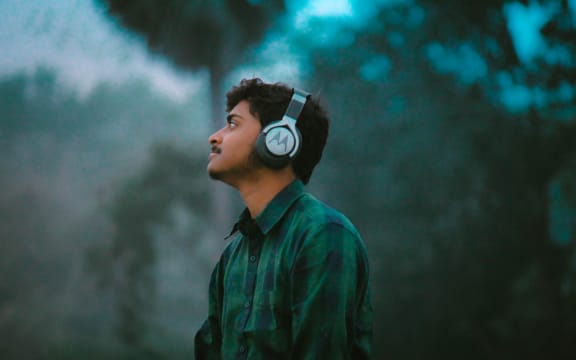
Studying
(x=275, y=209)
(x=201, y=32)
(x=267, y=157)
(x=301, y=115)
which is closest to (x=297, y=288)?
(x=275, y=209)

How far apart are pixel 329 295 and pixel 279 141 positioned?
437 mm

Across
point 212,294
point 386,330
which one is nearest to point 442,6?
point 386,330

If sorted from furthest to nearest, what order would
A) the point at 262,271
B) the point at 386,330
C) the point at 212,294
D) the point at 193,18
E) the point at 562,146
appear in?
the point at 386,330 → the point at 562,146 → the point at 193,18 → the point at 212,294 → the point at 262,271

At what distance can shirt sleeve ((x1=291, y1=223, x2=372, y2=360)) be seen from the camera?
3.98 ft

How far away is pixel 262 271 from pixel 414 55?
18.9ft

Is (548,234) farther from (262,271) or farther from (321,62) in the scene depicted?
(262,271)

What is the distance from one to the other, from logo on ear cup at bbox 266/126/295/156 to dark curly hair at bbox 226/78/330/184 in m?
0.11

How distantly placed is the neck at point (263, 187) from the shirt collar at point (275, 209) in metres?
0.02

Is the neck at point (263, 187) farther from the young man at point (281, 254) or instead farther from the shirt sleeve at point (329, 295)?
the shirt sleeve at point (329, 295)

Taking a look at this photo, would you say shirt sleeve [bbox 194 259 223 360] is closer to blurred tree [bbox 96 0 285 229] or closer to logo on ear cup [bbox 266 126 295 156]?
logo on ear cup [bbox 266 126 295 156]

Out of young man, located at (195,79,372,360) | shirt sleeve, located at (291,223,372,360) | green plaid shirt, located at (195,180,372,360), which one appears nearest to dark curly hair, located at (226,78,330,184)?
young man, located at (195,79,372,360)

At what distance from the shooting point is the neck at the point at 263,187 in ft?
5.08

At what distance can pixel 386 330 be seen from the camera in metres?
7.55

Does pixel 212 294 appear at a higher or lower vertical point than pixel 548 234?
lower
